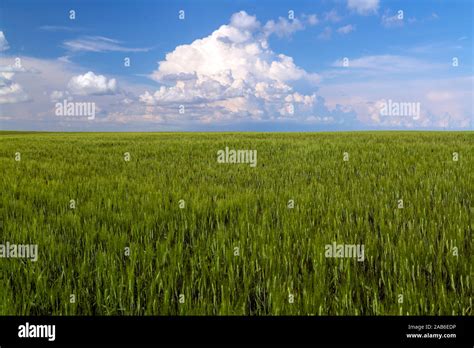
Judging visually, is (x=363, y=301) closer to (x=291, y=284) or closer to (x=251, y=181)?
(x=291, y=284)

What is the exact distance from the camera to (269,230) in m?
4.00

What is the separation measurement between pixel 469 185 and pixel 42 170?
9.37m

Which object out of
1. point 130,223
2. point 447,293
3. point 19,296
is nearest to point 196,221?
point 130,223

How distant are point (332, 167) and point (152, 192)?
16.4 ft

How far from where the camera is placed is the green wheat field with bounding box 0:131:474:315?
8.80ft

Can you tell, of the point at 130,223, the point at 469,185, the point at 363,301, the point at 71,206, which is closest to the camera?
the point at 363,301

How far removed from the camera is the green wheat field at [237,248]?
2.68 meters

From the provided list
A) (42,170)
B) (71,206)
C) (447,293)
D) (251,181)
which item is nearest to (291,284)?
(447,293)

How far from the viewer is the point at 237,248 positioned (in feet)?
11.4

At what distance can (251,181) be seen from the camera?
7648 millimetres

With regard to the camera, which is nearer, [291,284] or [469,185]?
[291,284]

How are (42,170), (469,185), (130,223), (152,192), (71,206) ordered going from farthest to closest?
(42,170) < (469,185) < (152,192) < (71,206) < (130,223)
